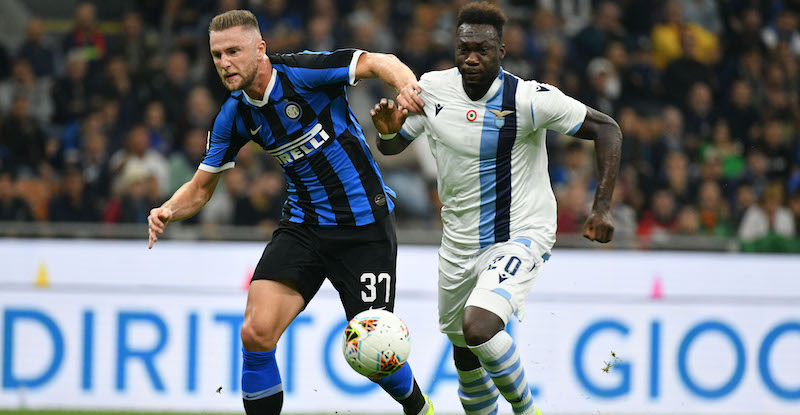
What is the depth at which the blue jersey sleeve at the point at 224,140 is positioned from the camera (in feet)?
18.9

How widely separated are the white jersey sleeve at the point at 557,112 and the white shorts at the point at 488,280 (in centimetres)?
66

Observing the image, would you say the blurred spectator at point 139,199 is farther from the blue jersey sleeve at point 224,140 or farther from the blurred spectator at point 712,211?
the blurred spectator at point 712,211

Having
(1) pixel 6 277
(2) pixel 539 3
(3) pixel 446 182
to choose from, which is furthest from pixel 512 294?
(2) pixel 539 3

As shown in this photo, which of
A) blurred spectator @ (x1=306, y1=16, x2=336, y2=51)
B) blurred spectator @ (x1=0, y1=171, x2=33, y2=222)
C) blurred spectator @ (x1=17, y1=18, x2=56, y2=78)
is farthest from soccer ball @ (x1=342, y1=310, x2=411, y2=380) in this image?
blurred spectator @ (x1=17, y1=18, x2=56, y2=78)

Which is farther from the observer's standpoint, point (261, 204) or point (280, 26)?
point (280, 26)

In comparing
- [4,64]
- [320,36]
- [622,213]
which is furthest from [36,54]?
[622,213]

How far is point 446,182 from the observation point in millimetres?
5891

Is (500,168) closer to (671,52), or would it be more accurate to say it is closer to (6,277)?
(6,277)

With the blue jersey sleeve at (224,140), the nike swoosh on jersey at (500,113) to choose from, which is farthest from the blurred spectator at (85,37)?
the nike swoosh on jersey at (500,113)

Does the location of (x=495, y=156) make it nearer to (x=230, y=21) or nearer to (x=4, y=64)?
(x=230, y=21)

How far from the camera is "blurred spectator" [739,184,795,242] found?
33.3 feet

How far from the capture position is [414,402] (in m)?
6.11

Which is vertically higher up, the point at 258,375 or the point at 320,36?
the point at 320,36

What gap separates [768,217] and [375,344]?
6.22m
